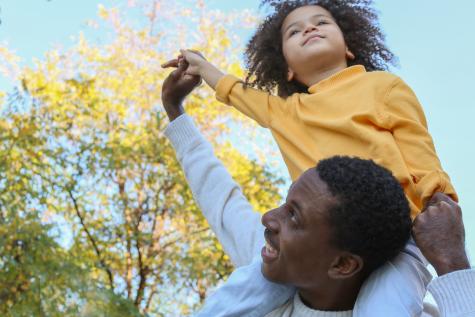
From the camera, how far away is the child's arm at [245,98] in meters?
1.95

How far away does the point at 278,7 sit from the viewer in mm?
2324

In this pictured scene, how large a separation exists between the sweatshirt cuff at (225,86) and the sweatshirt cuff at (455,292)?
93cm

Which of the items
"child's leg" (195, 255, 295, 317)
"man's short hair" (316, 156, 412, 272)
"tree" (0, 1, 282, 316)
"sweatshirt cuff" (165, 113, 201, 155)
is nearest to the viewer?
"man's short hair" (316, 156, 412, 272)

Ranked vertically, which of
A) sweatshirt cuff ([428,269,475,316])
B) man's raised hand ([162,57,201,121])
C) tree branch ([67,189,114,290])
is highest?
tree branch ([67,189,114,290])

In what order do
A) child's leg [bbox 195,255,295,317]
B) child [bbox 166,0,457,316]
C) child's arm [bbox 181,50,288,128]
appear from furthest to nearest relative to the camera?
child's arm [bbox 181,50,288,128] → child [bbox 166,0,457,316] → child's leg [bbox 195,255,295,317]

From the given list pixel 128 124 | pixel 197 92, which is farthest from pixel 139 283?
pixel 197 92

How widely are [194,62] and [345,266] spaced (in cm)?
99

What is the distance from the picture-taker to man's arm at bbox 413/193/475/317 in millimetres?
1297

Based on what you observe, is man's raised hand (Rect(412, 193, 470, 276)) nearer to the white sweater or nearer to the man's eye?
the white sweater

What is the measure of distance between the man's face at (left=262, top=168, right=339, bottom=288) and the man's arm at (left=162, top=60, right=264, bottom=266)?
26cm

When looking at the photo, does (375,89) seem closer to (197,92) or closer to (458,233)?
(458,233)

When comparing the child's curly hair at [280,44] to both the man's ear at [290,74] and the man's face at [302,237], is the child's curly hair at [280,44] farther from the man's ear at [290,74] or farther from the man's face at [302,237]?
the man's face at [302,237]

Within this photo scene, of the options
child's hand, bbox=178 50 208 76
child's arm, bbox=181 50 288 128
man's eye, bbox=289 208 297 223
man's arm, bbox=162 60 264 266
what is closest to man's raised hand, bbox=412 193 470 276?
man's eye, bbox=289 208 297 223

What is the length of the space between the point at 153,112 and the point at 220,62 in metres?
1.45
